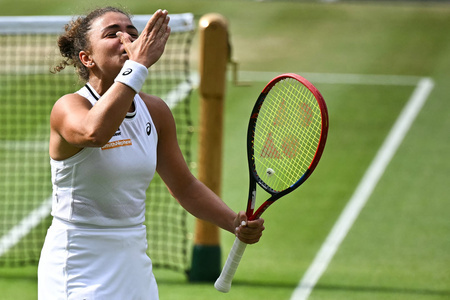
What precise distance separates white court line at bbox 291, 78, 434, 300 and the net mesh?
112 cm

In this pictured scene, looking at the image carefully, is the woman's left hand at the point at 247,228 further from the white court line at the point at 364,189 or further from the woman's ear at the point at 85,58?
the white court line at the point at 364,189

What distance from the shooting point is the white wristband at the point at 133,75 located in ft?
11.3

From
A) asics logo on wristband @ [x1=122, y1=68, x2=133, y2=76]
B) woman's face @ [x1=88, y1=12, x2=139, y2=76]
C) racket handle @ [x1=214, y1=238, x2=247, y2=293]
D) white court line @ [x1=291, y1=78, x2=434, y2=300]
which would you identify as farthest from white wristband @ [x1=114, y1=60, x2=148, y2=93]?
white court line @ [x1=291, y1=78, x2=434, y2=300]

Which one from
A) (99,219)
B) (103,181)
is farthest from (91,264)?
(103,181)

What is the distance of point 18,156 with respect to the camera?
1034 cm

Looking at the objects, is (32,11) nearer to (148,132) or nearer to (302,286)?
(302,286)

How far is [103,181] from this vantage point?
12.1ft

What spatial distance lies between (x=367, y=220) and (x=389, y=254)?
903 millimetres

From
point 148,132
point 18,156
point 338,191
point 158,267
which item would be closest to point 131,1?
point 18,156

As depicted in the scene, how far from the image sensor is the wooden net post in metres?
7.04

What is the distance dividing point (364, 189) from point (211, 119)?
321cm

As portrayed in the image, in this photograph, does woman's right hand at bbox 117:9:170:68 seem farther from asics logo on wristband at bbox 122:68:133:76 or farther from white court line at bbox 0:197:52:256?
white court line at bbox 0:197:52:256

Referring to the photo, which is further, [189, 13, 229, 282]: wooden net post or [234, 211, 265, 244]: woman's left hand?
[189, 13, 229, 282]: wooden net post

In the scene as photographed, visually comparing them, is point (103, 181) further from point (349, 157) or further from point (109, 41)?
point (349, 157)
